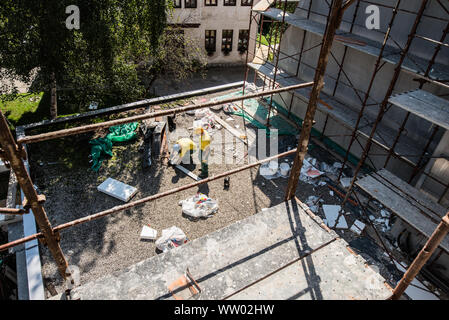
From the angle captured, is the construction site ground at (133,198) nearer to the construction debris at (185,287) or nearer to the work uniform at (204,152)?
the work uniform at (204,152)

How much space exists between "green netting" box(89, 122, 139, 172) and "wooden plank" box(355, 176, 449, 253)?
9.27 m

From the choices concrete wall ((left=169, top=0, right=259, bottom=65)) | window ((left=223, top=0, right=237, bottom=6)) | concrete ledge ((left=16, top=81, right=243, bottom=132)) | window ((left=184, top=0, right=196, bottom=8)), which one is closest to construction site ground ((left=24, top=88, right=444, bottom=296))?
concrete ledge ((left=16, top=81, right=243, bottom=132))

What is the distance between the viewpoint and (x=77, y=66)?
12703mm

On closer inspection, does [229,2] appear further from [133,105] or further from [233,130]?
[233,130]

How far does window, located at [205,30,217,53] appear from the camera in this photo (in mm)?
20750

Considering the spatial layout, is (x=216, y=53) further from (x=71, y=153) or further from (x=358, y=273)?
(x=358, y=273)

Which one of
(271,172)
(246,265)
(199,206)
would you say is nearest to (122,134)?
(199,206)

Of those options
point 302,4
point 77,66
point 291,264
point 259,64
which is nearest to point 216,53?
point 259,64

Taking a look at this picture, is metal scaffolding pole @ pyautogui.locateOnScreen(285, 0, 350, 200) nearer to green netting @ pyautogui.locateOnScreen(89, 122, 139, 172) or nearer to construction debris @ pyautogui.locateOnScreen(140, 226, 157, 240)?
construction debris @ pyautogui.locateOnScreen(140, 226, 157, 240)

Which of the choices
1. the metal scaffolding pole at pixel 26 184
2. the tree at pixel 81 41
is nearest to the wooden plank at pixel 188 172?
the tree at pixel 81 41

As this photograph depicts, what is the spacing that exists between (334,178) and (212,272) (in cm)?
Answer: 963

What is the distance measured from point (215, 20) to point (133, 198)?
1390cm

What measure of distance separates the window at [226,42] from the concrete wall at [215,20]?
215 millimetres

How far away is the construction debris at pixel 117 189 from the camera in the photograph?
426 inches
